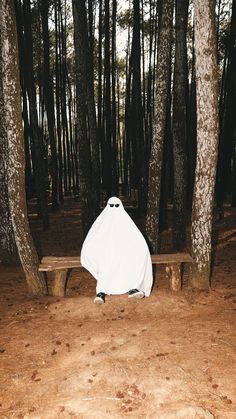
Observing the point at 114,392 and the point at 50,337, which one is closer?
the point at 114,392

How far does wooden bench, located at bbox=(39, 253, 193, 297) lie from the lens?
16.5 feet

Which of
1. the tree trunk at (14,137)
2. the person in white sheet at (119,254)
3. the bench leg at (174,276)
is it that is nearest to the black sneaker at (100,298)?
the person in white sheet at (119,254)

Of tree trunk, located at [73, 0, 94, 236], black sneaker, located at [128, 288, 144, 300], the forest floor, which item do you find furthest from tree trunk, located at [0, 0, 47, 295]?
tree trunk, located at [73, 0, 94, 236]

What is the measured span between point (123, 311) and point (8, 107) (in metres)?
3.35

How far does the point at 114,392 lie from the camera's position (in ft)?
9.80

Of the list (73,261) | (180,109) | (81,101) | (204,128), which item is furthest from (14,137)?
(180,109)

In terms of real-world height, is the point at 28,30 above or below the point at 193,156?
above

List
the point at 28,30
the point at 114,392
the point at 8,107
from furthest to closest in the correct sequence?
the point at 28,30
the point at 8,107
the point at 114,392

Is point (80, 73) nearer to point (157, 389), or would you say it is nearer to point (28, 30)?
point (28, 30)

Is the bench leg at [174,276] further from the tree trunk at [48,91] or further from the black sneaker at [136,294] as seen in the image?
the tree trunk at [48,91]

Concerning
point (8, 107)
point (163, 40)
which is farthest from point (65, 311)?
point (163, 40)

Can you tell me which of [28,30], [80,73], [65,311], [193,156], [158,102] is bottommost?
[65,311]

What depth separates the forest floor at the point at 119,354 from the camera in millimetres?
2834

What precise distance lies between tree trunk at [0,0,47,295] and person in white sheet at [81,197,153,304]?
106 cm
